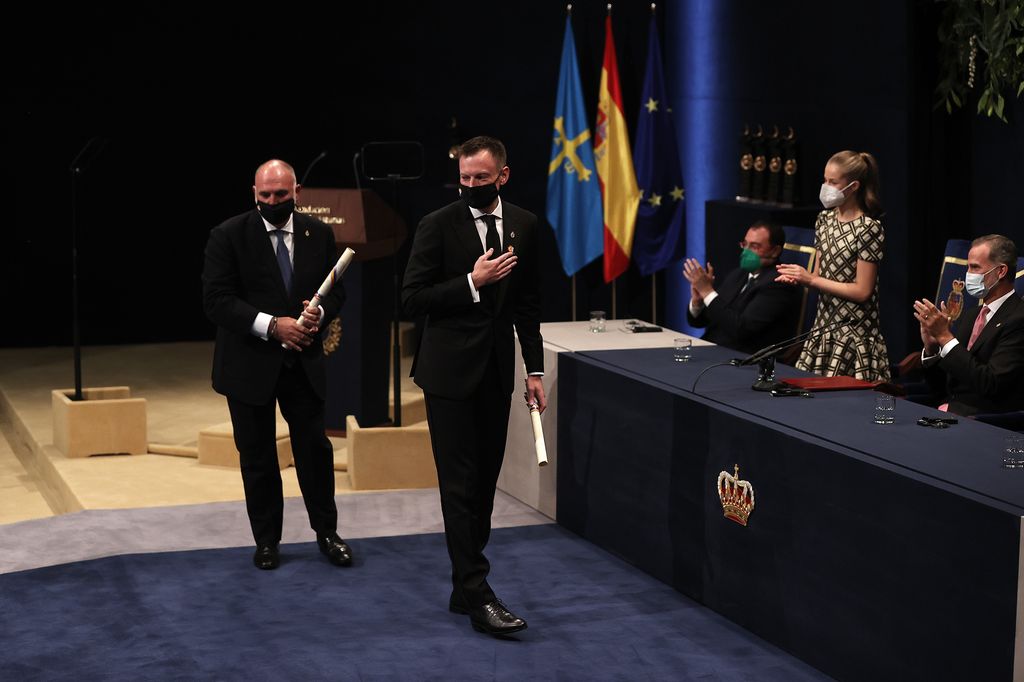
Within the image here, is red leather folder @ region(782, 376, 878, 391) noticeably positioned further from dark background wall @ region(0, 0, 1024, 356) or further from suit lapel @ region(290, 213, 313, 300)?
dark background wall @ region(0, 0, 1024, 356)

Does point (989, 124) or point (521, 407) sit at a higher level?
point (989, 124)

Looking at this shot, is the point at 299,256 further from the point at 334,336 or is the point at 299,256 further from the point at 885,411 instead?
the point at 334,336

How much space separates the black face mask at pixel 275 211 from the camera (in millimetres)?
4438

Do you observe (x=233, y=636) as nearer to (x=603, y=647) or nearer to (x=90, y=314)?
(x=603, y=647)

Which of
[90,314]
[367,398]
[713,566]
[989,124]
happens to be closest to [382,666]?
[713,566]

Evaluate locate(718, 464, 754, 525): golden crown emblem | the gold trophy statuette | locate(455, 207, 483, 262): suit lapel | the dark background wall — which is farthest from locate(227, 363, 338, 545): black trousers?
the dark background wall

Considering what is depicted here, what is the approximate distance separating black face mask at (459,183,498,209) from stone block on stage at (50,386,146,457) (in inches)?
126

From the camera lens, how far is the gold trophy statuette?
5203 mm

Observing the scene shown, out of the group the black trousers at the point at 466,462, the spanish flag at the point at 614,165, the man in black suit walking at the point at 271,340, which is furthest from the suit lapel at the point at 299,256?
the spanish flag at the point at 614,165

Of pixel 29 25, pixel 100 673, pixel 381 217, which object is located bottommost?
pixel 100 673

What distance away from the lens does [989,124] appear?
6492mm

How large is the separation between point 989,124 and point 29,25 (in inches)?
222

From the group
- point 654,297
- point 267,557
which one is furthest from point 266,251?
point 654,297

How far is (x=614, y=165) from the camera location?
7.80 metres
